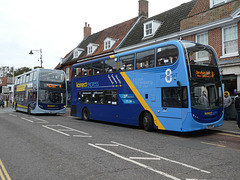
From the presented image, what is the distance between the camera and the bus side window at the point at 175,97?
847 centimetres

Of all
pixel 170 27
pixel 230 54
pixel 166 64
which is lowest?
pixel 166 64

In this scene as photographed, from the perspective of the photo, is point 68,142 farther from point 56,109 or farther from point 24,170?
point 56,109

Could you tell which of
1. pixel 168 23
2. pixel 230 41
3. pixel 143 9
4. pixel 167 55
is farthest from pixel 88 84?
pixel 143 9

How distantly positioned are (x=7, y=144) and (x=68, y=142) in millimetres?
2044

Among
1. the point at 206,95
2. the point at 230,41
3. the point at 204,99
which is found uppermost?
the point at 230,41

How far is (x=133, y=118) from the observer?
36.1ft

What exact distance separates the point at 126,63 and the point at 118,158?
260 inches

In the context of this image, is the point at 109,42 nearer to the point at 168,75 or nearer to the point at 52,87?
the point at 52,87

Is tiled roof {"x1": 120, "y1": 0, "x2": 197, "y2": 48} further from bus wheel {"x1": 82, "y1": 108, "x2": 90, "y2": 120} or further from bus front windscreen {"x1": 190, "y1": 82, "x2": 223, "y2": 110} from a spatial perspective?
bus front windscreen {"x1": 190, "y1": 82, "x2": 223, "y2": 110}

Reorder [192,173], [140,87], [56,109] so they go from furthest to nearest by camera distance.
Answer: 1. [56,109]
2. [140,87]
3. [192,173]

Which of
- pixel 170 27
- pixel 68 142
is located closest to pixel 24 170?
pixel 68 142

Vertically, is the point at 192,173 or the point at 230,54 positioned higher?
the point at 230,54

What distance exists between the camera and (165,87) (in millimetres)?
9297

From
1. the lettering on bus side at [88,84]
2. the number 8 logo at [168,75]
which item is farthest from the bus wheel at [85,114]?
the number 8 logo at [168,75]
